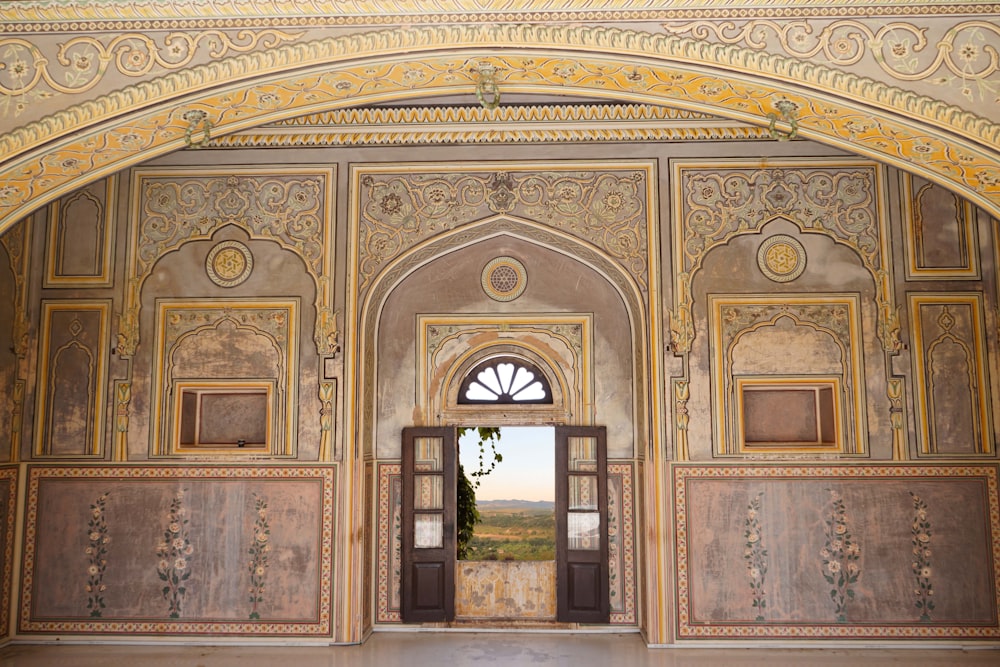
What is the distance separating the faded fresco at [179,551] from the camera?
5.88 meters

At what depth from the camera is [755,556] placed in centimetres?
577

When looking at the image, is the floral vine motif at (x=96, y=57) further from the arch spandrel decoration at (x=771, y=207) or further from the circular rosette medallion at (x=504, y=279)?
the arch spandrel decoration at (x=771, y=207)

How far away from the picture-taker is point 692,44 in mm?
4023

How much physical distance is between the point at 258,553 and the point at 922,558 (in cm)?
447

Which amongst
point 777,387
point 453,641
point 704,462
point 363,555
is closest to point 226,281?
point 363,555

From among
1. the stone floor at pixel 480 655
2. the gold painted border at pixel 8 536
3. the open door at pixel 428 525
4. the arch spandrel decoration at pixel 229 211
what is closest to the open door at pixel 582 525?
the stone floor at pixel 480 655

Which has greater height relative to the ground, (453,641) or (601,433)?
(601,433)

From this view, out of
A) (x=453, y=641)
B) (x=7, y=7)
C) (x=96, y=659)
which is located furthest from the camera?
(x=453, y=641)

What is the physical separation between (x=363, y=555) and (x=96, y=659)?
70.6 inches

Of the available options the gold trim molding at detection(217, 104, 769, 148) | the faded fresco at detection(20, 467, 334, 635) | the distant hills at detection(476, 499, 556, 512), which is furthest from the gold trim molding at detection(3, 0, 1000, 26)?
the distant hills at detection(476, 499, 556, 512)

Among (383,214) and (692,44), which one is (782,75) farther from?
(383,214)

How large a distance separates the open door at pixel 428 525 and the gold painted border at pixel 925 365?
3.23 meters

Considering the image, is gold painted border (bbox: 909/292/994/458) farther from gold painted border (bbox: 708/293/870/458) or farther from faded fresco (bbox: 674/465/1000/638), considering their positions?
gold painted border (bbox: 708/293/870/458)

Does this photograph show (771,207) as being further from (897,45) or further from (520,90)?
(520,90)
